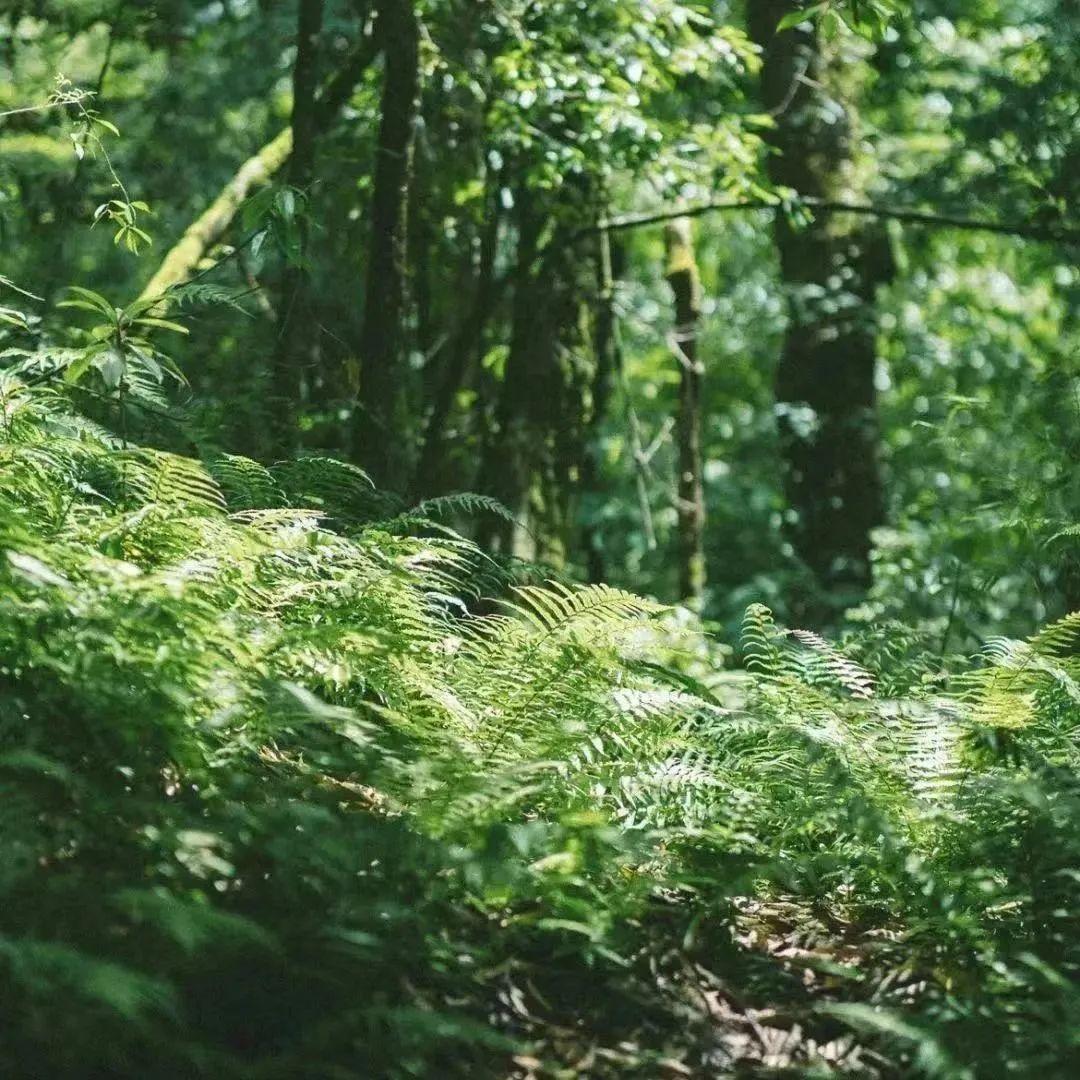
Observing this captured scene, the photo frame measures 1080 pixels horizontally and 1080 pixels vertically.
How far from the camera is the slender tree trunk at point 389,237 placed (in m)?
5.44

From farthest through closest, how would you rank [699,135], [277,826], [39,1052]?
[699,135] < [277,826] < [39,1052]

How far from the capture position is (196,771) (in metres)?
2.87

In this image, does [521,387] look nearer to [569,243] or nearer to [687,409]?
[569,243]

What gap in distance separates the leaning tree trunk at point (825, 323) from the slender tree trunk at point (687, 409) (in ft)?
3.51

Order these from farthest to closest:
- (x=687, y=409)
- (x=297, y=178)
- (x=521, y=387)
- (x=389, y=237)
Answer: (x=687, y=409)
(x=521, y=387)
(x=297, y=178)
(x=389, y=237)

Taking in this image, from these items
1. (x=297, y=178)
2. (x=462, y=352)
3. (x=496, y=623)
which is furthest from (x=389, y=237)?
(x=496, y=623)

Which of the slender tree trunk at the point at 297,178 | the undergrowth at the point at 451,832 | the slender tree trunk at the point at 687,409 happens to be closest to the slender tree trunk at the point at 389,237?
the slender tree trunk at the point at 297,178

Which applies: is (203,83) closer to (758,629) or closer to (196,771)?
(758,629)

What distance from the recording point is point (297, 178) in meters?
5.63

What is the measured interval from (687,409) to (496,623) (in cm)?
385

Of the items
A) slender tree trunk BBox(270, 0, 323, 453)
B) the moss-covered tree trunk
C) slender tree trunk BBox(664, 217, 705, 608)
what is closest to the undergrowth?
slender tree trunk BBox(270, 0, 323, 453)

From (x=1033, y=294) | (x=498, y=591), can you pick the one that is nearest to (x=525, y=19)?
(x=498, y=591)

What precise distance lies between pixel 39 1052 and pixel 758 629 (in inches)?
111

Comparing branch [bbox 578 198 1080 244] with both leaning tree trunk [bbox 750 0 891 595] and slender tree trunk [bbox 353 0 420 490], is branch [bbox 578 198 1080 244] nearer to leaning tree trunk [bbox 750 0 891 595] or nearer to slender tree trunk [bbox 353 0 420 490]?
leaning tree trunk [bbox 750 0 891 595]
